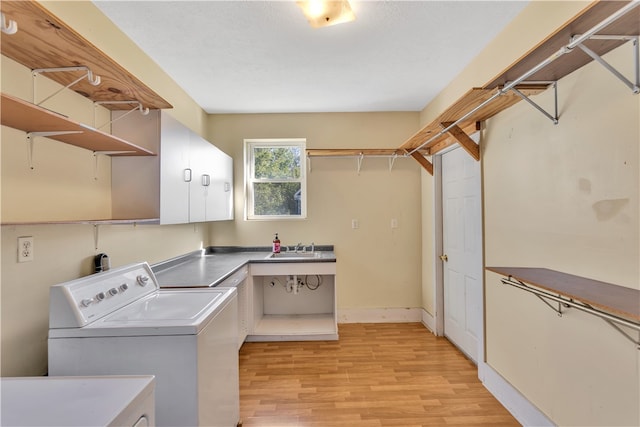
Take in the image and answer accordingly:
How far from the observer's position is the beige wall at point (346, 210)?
364 cm

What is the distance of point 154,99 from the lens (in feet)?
5.72

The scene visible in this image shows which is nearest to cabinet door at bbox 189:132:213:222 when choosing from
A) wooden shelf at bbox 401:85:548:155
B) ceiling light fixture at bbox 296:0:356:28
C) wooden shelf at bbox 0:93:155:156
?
wooden shelf at bbox 0:93:155:156

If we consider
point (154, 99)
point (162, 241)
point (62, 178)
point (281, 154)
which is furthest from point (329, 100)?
point (62, 178)

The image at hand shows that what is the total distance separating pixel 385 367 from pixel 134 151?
2.49m

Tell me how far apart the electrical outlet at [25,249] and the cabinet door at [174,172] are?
62cm

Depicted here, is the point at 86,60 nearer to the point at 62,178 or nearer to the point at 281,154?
the point at 62,178

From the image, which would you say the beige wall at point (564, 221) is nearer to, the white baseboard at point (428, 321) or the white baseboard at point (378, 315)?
the white baseboard at point (428, 321)

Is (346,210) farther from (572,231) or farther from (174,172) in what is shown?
(572,231)

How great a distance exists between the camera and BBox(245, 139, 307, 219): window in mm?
3698

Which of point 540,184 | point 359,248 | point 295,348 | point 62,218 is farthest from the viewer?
point 359,248

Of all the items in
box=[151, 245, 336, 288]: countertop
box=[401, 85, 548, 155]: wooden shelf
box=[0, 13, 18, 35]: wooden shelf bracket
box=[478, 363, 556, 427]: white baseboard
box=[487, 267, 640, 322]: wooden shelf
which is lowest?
box=[478, 363, 556, 427]: white baseboard

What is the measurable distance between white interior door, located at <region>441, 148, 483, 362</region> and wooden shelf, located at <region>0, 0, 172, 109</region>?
7.82ft

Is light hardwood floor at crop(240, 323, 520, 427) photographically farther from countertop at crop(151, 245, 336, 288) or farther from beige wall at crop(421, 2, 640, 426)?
countertop at crop(151, 245, 336, 288)

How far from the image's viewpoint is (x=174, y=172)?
6.81ft
